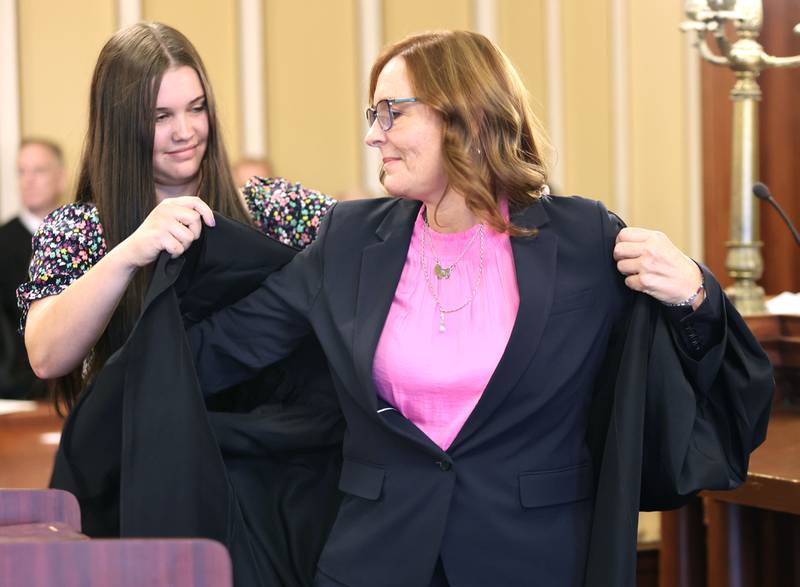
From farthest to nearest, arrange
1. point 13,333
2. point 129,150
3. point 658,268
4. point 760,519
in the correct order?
point 13,333 < point 760,519 < point 129,150 < point 658,268

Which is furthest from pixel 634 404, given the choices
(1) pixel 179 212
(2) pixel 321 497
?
(1) pixel 179 212

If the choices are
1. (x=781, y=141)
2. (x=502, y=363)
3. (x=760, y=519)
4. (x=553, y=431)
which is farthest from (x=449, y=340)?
(x=781, y=141)

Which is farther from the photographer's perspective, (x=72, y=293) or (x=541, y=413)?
(x=72, y=293)

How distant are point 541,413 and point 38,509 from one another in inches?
31.4

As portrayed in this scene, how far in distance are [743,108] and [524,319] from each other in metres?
2.08

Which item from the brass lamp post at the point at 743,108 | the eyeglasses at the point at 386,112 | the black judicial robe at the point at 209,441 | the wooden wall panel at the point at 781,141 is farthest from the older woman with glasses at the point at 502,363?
the wooden wall panel at the point at 781,141

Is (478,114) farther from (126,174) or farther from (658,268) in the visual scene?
(126,174)

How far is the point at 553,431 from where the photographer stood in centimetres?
201

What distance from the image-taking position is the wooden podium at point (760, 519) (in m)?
2.59

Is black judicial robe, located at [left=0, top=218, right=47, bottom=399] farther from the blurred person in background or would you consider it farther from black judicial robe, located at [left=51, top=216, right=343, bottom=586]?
black judicial robe, located at [left=51, top=216, right=343, bottom=586]

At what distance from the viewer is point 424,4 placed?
7.71 m

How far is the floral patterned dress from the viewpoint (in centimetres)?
252

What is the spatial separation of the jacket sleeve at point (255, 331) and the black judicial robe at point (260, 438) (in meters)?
0.07

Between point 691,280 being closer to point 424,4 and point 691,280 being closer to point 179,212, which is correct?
point 179,212
